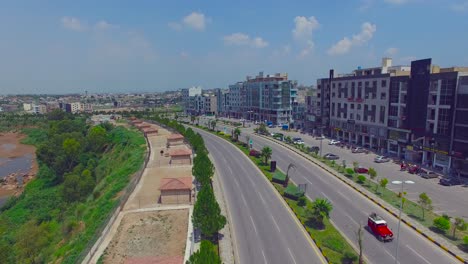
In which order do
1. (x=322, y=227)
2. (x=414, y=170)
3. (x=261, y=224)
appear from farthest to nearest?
(x=414, y=170), (x=261, y=224), (x=322, y=227)

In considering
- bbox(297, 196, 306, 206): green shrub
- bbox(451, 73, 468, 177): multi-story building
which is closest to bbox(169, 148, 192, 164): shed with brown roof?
bbox(297, 196, 306, 206): green shrub

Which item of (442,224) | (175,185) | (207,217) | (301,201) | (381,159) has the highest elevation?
(207,217)

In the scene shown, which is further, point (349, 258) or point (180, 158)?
point (180, 158)

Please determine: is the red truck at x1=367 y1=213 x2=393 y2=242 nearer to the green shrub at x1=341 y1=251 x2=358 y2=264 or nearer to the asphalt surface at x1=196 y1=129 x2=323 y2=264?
the green shrub at x1=341 y1=251 x2=358 y2=264

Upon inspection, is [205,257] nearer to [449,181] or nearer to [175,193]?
[175,193]

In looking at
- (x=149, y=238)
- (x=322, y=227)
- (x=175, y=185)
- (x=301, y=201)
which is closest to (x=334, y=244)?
(x=322, y=227)

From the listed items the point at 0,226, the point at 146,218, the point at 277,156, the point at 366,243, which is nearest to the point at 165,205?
the point at 146,218

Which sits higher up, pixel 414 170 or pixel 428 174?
pixel 414 170
